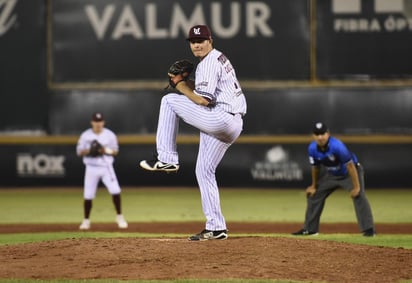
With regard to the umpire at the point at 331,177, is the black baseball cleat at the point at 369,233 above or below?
below

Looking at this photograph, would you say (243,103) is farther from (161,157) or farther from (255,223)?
(255,223)

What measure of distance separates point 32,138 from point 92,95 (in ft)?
4.87

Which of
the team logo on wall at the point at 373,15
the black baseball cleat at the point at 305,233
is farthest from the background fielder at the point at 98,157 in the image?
the team logo on wall at the point at 373,15

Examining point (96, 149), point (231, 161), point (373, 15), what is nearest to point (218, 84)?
point (96, 149)

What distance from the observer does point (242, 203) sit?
1783 cm

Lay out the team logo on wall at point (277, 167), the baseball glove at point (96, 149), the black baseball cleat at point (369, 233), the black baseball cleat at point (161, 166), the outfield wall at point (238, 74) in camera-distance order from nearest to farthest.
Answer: the black baseball cleat at point (161, 166), the black baseball cleat at point (369, 233), the baseball glove at point (96, 149), the outfield wall at point (238, 74), the team logo on wall at point (277, 167)

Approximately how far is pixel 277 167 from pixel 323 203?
666 cm

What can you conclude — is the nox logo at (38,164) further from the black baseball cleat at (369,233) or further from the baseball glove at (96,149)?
the black baseball cleat at (369,233)

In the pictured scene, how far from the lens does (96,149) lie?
1463cm

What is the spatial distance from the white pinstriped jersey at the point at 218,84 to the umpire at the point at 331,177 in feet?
12.2

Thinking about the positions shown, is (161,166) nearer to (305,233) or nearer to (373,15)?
(305,233)

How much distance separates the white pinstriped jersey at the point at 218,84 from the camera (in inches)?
330

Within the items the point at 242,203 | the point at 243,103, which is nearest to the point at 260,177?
the point at 242,203

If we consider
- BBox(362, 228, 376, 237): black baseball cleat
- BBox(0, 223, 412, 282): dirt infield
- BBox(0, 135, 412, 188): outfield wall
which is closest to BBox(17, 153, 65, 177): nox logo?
BBox(0, 135, 412, 188): outfield wall
